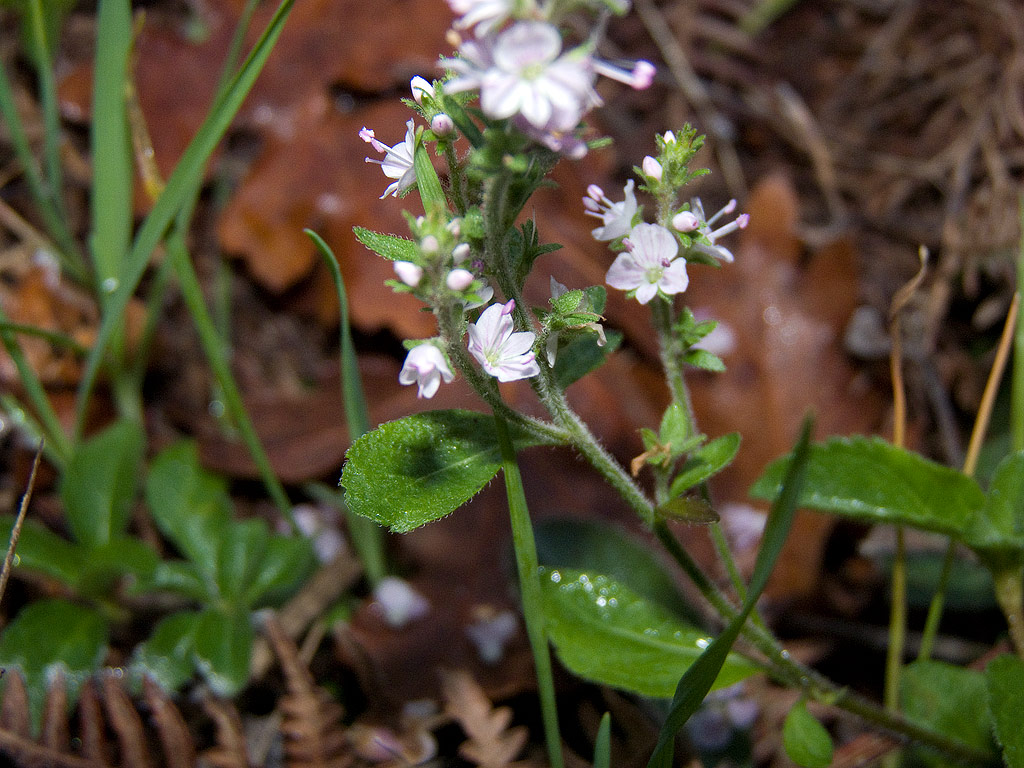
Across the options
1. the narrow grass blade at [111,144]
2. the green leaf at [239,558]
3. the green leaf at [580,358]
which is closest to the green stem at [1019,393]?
the green leaf at [580,358]

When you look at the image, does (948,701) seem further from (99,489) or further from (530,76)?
(99,489)

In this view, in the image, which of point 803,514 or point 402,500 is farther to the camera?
point 803,514

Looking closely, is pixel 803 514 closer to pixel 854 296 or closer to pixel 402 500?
pixel 854 296

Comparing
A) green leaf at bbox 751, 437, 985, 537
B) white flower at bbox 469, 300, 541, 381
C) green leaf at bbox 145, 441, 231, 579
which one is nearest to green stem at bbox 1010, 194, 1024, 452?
green leaf at bbox 751, 437, 985, 537

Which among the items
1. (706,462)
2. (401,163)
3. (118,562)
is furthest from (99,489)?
(706,462)

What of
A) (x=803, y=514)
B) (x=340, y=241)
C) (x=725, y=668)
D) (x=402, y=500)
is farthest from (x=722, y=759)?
(x=340, y=241)

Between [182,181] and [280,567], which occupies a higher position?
[182,181]
